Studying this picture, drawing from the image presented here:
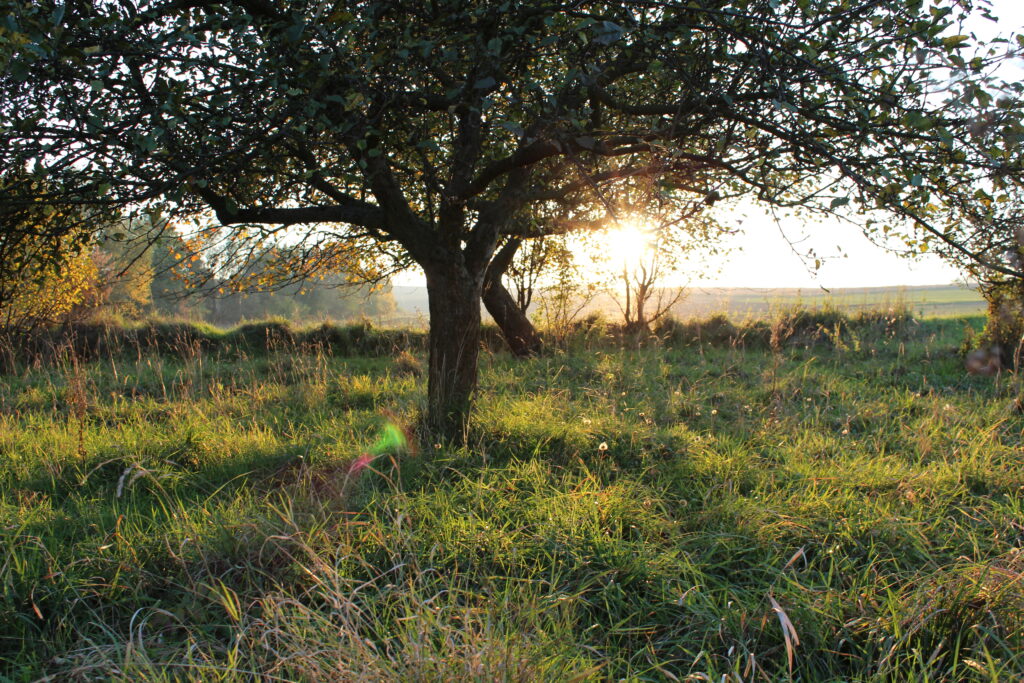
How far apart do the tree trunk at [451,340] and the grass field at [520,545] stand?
0.32 metres

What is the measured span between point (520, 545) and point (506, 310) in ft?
24.7

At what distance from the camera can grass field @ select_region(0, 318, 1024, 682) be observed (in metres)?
2.32

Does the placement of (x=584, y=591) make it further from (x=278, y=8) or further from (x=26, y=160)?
(x=278, y=8)

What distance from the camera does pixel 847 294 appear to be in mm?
14383

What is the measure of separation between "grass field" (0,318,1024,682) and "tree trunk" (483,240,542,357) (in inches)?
180

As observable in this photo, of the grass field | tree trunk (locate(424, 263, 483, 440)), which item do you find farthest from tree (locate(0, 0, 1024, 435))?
the grass field

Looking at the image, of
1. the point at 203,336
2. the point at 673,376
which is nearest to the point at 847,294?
the point at 673,376

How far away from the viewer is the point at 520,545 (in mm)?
3119

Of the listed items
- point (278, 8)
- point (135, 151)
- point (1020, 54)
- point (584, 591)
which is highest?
point (278, 8)

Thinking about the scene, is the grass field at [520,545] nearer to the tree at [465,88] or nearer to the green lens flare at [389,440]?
the green lens flare at [389,440]

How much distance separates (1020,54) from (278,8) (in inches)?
178

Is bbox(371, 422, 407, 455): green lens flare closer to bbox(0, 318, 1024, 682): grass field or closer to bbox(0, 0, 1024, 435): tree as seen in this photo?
bbox(0, 318, 1024, 682): grass field

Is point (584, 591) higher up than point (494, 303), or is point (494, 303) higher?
point (494, 303)

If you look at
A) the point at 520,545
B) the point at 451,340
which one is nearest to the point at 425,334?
the point at 451,340
